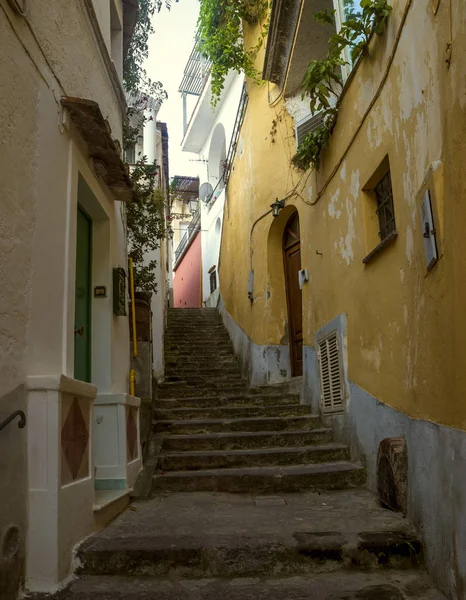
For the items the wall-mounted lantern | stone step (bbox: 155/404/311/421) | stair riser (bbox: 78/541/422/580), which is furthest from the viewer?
the wall-mounted lantern

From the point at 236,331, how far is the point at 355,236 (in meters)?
5.45

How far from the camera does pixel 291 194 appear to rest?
717 centimetres

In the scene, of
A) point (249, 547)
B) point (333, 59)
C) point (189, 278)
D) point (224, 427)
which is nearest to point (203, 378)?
point (224, 427)

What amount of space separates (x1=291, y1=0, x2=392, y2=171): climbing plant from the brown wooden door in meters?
1.77

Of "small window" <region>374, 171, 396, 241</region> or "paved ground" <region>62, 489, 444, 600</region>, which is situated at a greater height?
"small window" <region>374, 171, 396, 241</region>

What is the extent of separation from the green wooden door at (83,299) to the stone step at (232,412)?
7.00ft

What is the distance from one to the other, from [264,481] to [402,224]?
249 centimetres

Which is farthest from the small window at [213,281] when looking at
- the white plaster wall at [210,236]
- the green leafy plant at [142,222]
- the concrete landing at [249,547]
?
the concrete landing at [249,547]

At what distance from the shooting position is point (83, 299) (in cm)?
411

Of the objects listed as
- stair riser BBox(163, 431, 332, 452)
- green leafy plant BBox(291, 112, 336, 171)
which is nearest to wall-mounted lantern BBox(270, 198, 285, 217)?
green leafy plant BBox(291, 112, 336, 171)

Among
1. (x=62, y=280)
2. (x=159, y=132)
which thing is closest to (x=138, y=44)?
(x=159, y=132)

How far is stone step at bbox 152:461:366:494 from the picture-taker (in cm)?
433

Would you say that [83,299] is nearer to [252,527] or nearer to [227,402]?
[252,527]

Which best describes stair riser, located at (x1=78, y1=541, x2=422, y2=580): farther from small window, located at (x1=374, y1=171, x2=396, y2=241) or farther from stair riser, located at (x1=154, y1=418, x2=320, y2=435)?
stair riser, located at (x1=154, y1=418, x2=320, y2=435)
